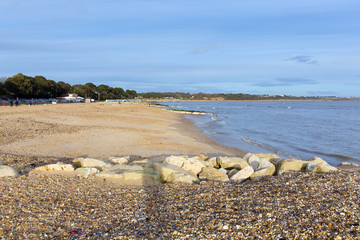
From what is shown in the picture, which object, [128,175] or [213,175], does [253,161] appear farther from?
[128,175]

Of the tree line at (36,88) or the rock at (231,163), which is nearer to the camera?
the rock at (231,163)

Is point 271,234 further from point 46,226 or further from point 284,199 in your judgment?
point 46,226

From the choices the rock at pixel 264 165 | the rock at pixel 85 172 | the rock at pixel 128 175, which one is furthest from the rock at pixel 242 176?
the rock at pixel 85 172

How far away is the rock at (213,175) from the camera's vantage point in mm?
9445

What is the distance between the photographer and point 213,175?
9641mm

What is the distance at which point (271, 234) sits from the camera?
15.6ft

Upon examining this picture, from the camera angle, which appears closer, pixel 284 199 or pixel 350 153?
pixel 284 199

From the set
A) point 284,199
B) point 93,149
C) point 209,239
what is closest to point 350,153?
point 284,199

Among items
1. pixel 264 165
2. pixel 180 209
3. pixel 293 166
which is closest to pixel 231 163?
pixel 264 165

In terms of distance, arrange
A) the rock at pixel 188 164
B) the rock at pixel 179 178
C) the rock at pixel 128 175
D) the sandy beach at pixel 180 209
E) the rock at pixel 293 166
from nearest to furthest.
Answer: the sandy beach at pixel 180 209, the rock at pixel 179 178, the rock at pixel 128 175, the rock at pixel 293 166, the rock at pixel 188 164

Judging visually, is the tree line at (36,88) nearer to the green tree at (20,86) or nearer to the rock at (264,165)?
the green tree at (20,86)

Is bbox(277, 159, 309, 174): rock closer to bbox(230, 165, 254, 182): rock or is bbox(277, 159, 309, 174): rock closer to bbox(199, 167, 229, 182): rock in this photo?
bbox(230, 165, 254, 182): rock

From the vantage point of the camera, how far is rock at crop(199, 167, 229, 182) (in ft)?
31.0

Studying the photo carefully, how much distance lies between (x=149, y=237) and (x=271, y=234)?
2.06 meters
